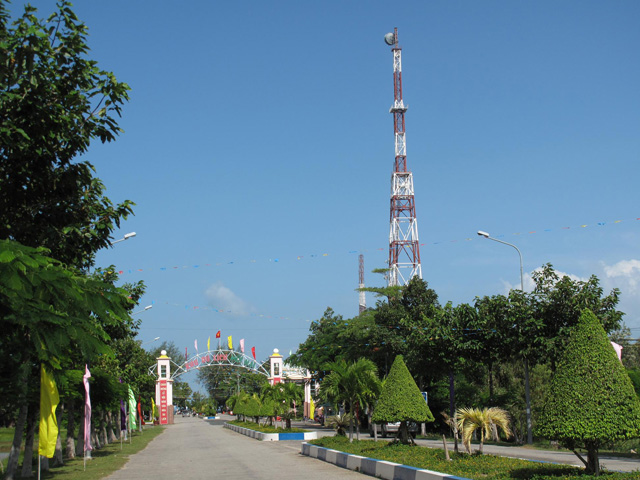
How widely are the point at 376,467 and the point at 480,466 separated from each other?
312cm

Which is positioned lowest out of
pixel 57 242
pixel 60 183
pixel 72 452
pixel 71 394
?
pixel 72 452

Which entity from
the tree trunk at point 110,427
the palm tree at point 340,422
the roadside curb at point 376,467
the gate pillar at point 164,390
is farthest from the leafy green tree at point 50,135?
the gate pillar at point 164,390

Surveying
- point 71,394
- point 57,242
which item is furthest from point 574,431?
point 71,394

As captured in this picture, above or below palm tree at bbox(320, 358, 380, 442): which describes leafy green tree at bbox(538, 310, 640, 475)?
above

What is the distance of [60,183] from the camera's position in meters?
11.6

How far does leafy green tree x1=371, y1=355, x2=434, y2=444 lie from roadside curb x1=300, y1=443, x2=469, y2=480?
1.64 metres

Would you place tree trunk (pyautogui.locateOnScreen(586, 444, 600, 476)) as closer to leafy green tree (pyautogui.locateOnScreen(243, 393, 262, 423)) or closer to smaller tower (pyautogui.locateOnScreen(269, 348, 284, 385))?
leafy green tree (pyautogui.locateOnScreen(243, 393, 262, 423))

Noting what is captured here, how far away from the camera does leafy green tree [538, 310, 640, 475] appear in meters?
10.3

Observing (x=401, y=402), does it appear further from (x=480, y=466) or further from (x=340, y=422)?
(x=340, y=422)

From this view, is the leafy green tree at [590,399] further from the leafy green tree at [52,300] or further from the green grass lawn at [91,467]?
the green grass lawn at [91,467]

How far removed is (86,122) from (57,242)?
227cm

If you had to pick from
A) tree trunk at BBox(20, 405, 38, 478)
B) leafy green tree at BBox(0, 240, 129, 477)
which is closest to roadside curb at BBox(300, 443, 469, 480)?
leafy green tree at BBox(0, 240, 129, 477)

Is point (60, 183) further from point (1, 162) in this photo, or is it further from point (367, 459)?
point (367, 459)

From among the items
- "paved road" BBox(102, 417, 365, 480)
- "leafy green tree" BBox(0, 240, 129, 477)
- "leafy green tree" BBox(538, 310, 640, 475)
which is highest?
"leafy green tree" BBox(0, 240, 129, 477)
